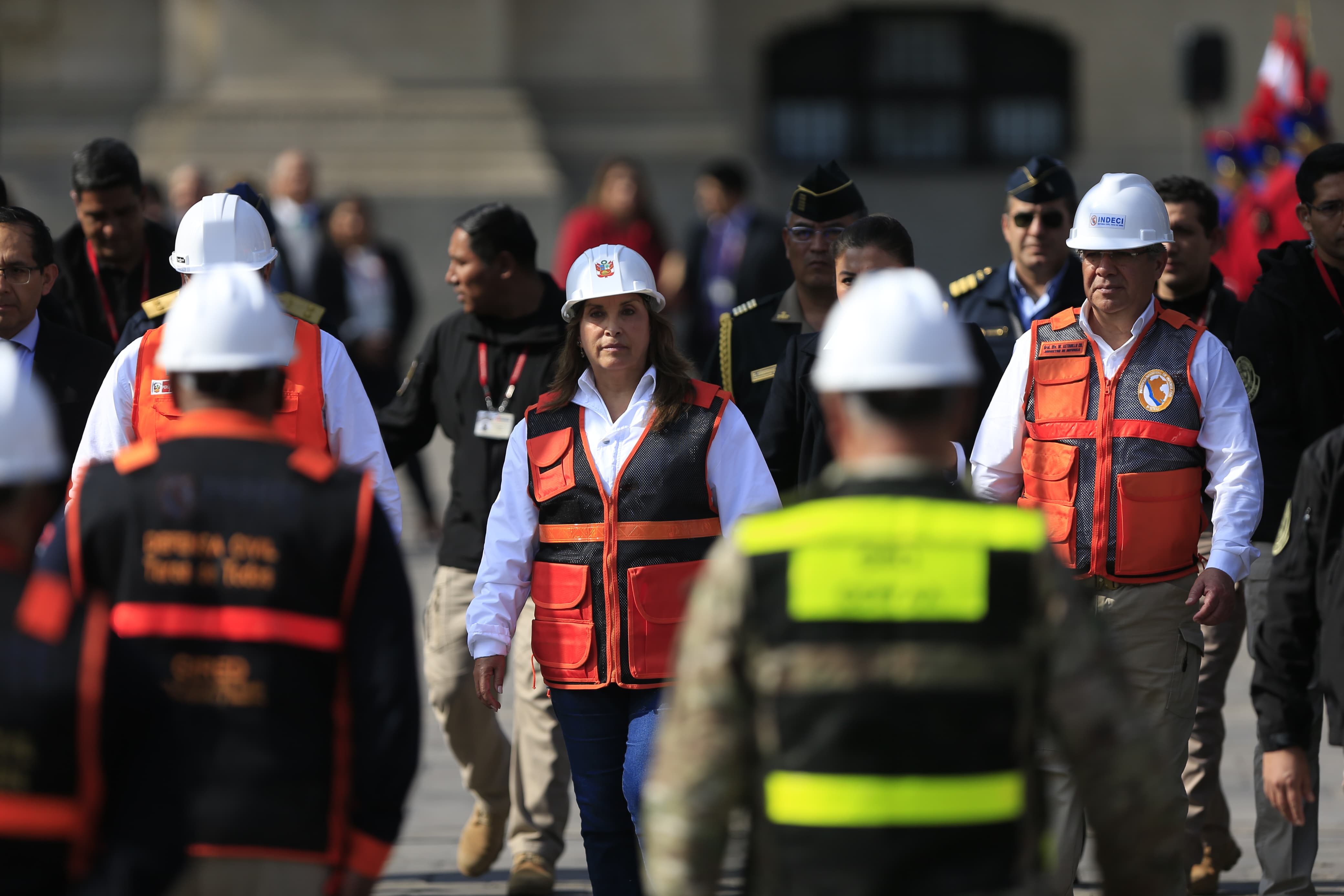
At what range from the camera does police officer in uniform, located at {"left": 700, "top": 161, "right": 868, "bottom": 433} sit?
6230 mm

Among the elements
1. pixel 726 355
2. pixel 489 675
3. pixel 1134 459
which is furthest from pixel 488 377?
pixel 1134 459

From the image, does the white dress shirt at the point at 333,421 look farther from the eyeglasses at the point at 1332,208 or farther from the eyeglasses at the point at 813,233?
the eyeglasses at the point at 1332,208

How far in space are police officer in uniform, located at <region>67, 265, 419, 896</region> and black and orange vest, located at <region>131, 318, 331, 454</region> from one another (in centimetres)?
178

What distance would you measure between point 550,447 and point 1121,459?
1.56m

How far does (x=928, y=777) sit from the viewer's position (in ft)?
9.02

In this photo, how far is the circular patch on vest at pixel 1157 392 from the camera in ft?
16.8

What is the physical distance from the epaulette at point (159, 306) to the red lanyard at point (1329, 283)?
3.68 m

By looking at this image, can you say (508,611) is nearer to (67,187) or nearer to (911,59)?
(67,187)

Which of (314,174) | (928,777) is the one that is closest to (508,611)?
(928,777)

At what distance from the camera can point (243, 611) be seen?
10.4ft

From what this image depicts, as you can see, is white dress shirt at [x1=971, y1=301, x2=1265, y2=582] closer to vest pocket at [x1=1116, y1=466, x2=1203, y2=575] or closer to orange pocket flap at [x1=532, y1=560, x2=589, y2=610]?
vest pocket at [x1=1116, y1=466, x2=1203, y2=575]

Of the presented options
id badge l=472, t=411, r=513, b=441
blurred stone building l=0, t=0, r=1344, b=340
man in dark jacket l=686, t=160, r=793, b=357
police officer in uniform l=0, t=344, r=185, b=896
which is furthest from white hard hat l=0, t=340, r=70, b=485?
blurred stone building l=0, t=0, r=1344, b=340

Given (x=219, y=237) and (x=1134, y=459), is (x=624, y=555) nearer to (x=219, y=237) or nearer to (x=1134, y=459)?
(x=1134, y=459)

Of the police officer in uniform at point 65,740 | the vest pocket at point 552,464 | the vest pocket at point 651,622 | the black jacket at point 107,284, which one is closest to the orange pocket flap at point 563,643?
the vest pocket at point 651,622
